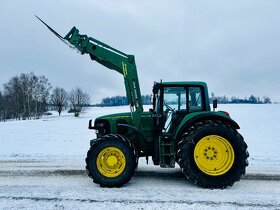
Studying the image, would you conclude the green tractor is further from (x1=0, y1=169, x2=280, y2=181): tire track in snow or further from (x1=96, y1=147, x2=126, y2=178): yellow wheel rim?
(x1=0, y1=169, x2=280, y2=181): tire track in snow

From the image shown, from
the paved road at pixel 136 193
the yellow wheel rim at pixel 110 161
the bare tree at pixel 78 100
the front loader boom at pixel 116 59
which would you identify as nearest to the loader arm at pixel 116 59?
the front loader boom at pixel 116 59

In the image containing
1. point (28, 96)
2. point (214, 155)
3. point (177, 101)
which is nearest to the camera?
point (214, 155)

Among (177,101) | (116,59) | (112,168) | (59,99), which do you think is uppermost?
(59,99)

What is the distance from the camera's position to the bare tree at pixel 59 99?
248 ft

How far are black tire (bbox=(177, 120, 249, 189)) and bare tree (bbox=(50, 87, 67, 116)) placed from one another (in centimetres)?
7161

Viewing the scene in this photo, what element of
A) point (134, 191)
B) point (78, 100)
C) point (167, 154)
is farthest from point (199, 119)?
point (78, 100)

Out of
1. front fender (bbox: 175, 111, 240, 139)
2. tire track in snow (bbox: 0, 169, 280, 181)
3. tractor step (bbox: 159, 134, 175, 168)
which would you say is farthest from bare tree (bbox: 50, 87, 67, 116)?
front fender (bbox: 175, 111, 240, 139)

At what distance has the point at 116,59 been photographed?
7.72 metres

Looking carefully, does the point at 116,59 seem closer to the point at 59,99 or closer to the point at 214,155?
the point at 214,155

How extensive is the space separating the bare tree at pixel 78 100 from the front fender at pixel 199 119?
59.2 meters

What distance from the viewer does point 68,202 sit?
541 cm

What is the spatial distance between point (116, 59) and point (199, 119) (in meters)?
2.60

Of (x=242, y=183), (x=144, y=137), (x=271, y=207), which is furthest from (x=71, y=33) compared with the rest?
(x=271, y=207)

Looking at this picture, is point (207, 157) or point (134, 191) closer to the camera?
point (134, 191)
